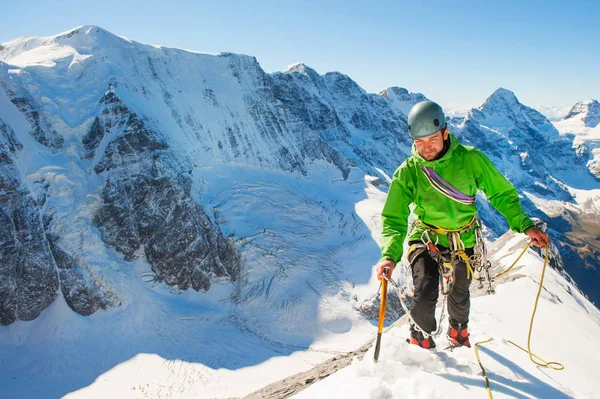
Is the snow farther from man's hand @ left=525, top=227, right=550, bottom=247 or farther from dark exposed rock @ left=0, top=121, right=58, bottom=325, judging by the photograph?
dark exposed rock @ left=0, top=121, right=58, bottom=325

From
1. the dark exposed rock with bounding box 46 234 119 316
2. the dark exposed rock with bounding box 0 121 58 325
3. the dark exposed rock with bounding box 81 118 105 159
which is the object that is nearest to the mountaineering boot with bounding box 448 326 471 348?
the dark exposed rock with bounding box 46 234 119 316

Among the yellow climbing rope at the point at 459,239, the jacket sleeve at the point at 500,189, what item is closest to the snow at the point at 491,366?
the yellow climbing rope at the point at 459,239

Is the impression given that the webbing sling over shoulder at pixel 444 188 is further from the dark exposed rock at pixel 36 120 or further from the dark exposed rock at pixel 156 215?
the dark exposed rock at pixel 36 120

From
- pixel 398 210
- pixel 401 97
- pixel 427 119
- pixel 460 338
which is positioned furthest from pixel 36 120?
pixel 401 97

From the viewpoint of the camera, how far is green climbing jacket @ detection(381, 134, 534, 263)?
5000mm

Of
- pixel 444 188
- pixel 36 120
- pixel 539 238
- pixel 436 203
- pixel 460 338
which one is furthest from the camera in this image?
pixel 36 120

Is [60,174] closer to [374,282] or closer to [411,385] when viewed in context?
[374,282]

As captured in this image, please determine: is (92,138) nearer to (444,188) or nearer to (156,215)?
(156,215)

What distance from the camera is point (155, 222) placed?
4072 centimetres

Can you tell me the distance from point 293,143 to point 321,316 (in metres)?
34.6

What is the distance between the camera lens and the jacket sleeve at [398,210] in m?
4.85

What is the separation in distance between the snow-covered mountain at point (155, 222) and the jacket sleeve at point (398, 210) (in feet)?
91.5

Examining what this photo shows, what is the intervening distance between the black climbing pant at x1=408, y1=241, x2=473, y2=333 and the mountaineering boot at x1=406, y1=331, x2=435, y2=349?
0.17 meters

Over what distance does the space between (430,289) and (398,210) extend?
1.28 meters
